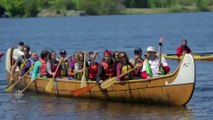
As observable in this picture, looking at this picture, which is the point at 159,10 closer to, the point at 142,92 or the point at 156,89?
the point at 142,92

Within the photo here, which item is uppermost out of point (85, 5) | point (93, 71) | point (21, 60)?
point (85, 5)

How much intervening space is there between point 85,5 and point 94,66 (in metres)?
135

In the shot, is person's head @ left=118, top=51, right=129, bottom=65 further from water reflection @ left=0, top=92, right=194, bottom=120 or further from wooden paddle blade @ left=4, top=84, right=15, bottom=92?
wooden paddle blade @ left=4, top=84, right=15, bottom=92

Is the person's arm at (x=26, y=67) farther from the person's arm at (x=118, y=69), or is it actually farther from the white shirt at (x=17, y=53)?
the person's arm at (x=118, y=69)

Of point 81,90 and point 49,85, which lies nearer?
point 81,90

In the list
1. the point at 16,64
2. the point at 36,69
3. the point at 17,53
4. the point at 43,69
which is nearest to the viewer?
the point at 43,69

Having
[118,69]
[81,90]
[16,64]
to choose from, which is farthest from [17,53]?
[118,69]

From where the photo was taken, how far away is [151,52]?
20.1 m

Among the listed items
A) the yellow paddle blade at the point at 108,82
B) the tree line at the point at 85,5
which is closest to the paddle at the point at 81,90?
the yellow paddle blade at the point at 108,82

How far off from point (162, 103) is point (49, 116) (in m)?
3.30

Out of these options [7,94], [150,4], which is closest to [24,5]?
[150,4]

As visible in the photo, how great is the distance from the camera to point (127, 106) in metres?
21.2

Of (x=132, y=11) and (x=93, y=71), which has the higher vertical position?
(x=132, y=11)

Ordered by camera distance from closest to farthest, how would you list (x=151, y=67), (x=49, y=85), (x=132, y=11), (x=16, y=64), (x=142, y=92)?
(x=151, y=67)
(x=142, y=92)
(x=49, y=85)
(x=16, y=64)
(x=132, y=11)
